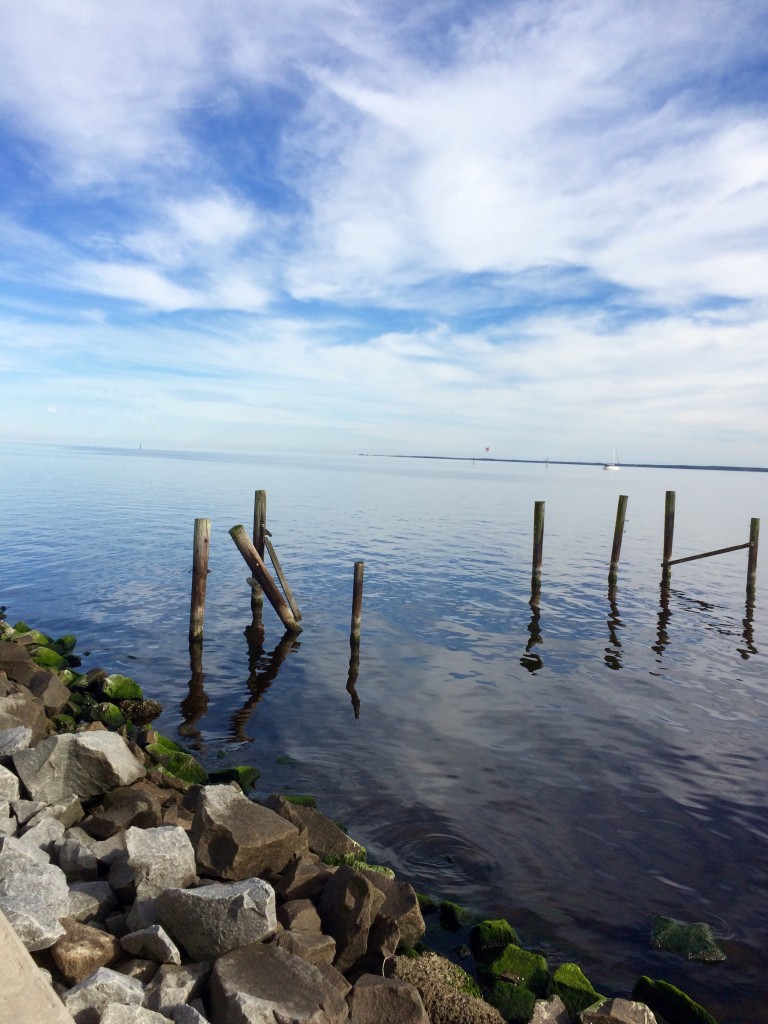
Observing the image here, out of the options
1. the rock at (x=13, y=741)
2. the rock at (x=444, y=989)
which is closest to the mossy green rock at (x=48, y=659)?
the rock at (x=13, y=741)

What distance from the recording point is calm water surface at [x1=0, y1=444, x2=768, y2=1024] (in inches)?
324

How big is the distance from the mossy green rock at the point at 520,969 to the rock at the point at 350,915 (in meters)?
1.43

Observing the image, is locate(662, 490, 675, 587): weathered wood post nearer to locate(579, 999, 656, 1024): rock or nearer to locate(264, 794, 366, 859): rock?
locate(264, 794, 366, 859): rock

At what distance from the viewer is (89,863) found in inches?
239

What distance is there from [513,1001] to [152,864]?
11.1 feet

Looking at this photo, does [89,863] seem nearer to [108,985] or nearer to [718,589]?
[108,985]

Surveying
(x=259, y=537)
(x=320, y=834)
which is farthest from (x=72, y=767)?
(x=259, y=537)

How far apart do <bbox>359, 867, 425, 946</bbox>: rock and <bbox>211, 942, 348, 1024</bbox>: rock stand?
1.24 metres

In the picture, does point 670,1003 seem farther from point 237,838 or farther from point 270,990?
point 237,838

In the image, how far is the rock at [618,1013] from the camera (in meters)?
5.55

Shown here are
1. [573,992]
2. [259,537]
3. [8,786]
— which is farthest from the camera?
[259,537]

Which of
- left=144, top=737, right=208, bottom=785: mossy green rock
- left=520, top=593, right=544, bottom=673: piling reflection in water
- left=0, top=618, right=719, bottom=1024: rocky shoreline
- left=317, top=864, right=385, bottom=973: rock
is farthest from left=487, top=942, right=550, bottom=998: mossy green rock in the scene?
left=520, top=593, right=544, bottom=673: piling reflection in water

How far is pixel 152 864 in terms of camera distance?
19.1ft

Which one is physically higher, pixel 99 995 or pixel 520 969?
pixel 99 995
